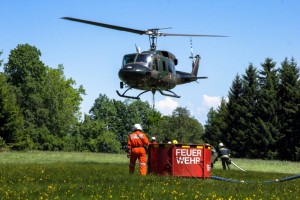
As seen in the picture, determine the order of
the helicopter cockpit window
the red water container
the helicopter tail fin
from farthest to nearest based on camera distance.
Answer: the helicopter tail fin, the helicopter cockpit window, the red water container

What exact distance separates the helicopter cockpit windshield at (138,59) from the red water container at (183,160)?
1259cm

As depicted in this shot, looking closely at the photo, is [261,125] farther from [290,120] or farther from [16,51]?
[16,51]

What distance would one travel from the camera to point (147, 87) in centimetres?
3291

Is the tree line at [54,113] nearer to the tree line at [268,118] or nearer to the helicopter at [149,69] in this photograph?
the tree line at [268,118]

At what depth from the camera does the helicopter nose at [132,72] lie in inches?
1237

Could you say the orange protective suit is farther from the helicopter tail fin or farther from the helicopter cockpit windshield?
the helicopter tail fin

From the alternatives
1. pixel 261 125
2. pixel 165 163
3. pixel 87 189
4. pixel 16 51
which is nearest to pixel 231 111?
pixel 261 125

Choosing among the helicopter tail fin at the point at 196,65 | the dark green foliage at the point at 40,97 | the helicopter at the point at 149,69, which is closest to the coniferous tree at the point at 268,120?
the dark green foliage at the point at 40,97

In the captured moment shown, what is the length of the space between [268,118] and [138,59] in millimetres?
50731

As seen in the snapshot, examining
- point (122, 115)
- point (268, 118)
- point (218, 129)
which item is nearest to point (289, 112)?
point (268, 118)

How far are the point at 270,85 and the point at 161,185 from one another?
65.9m

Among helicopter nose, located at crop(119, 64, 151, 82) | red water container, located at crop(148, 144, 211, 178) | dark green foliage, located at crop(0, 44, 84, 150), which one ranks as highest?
dark green foliage, located at crop(0, 44, 84, 150)

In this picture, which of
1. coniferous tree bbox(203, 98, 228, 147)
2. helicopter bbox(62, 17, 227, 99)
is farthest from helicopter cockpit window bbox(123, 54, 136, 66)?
coniferous tree bbox(203, 98, 228, 147)

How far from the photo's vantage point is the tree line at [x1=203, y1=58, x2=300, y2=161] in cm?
7856
